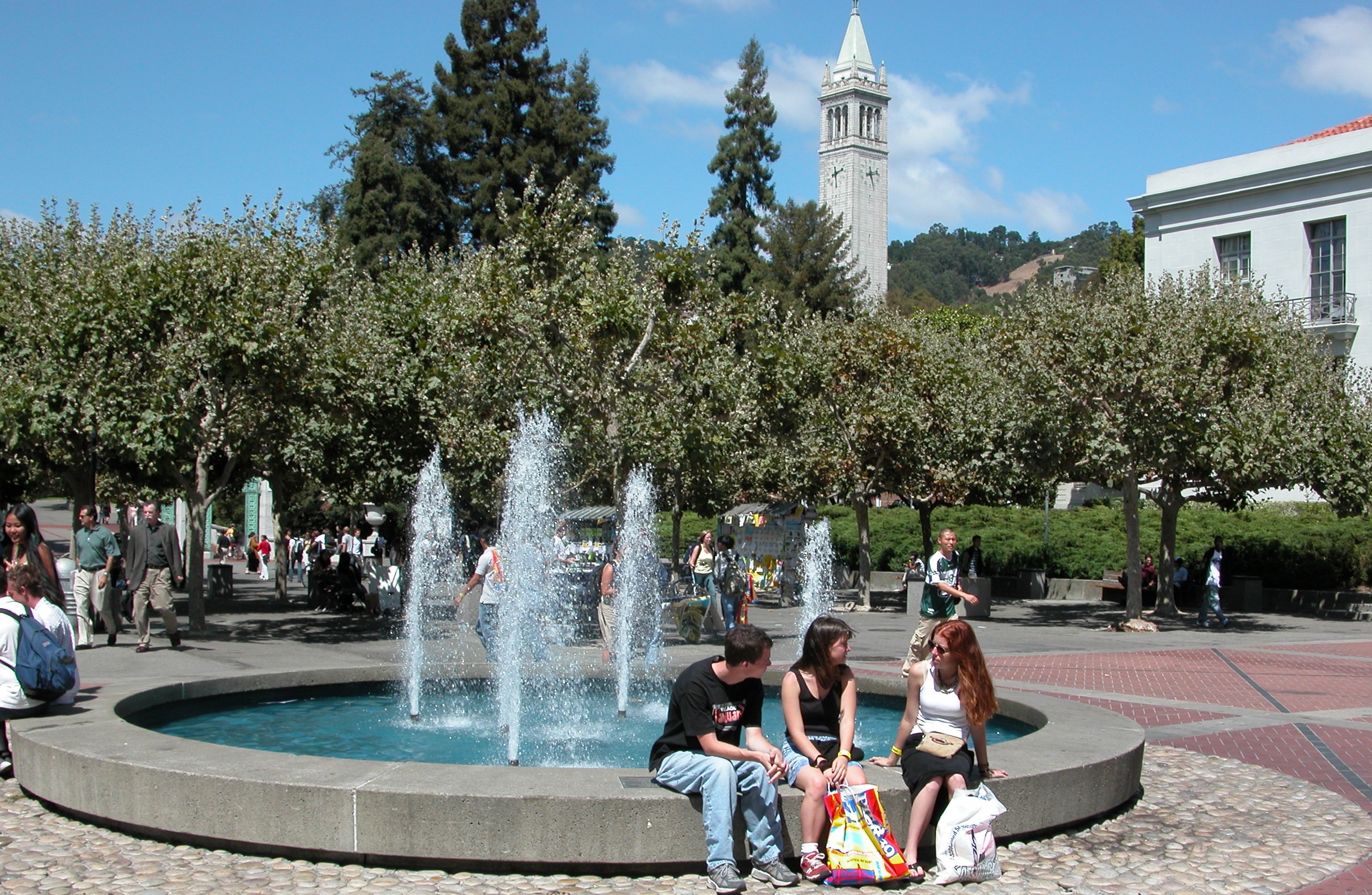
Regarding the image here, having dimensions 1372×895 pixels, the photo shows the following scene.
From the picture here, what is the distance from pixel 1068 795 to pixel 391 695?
6.72 meters

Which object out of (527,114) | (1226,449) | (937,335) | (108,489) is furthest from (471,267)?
(527,114)

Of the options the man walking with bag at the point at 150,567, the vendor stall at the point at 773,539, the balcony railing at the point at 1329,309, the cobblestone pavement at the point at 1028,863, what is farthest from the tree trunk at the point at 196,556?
the balcony railing at the point at 1329,309

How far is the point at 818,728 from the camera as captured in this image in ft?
21.5

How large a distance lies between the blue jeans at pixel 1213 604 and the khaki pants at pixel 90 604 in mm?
18981

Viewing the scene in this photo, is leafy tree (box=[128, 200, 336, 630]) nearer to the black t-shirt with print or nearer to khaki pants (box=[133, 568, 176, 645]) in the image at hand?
khaki pants (box=[133, 568, 176, 645])

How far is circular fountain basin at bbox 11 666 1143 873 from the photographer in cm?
585

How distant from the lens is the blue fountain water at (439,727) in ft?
30.8

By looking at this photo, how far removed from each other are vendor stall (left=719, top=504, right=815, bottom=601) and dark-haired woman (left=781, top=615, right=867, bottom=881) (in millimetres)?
23325

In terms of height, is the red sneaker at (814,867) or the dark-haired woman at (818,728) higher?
the dark-haired woman at (818,728)

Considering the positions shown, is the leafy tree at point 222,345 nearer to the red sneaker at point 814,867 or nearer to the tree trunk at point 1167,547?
the red sneaker at point 814,867

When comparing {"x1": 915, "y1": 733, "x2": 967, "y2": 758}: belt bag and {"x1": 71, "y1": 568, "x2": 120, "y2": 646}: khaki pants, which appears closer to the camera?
{"x1": 915, "y1": 733, "x2": 967, "y2": 758}: belt bag

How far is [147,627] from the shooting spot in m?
15.0

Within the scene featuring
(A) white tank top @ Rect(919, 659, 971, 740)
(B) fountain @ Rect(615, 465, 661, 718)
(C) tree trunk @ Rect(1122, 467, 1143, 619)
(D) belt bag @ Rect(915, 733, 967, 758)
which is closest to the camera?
(D) belt bag @ Rect(915, 733, 967, 758)

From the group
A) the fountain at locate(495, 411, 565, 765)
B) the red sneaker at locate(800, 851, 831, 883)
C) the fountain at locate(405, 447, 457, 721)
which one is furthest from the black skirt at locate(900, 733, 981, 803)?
the fountain at locate(405, 447, 457, 721)
